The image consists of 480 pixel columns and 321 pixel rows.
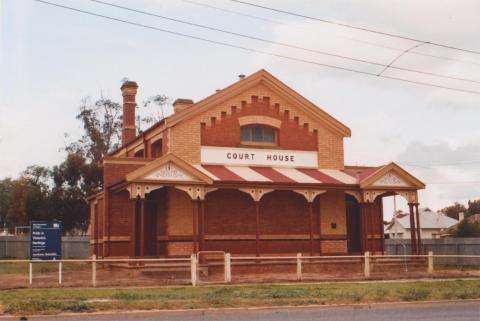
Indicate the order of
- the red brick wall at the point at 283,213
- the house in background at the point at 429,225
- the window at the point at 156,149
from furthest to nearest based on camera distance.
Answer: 1. the house in background at the point at 429,225
2. the window at the point at 156,149
3. the red brick wall at the point at 283,213

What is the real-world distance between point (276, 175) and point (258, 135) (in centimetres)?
254

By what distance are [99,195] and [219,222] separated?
6019 millimetres

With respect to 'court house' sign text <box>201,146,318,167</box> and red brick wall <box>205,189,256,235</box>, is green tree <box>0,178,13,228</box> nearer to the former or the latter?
'court house' sign text <box>201,146,318,167</box>

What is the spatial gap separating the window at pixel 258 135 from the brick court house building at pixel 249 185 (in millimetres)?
47

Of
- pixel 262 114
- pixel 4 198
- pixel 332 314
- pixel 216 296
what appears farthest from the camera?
pixel 4 198

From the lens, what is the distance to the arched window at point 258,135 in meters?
29.8

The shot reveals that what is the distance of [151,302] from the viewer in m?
15.3

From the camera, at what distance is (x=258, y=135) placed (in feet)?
98.5

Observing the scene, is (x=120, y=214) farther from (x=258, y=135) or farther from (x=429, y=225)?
(x=429, y=225)

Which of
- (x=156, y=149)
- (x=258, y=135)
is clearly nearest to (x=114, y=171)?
(x=156, y=149)

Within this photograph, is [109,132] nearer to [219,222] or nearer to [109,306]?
[219,222]

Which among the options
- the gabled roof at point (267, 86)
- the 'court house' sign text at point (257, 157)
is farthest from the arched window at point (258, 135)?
the gabled roof at point (267, 86)

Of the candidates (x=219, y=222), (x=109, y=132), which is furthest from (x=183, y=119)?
(x=109, y=132)

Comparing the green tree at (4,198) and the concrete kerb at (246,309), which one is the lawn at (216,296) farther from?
the green tree at (4,198)
